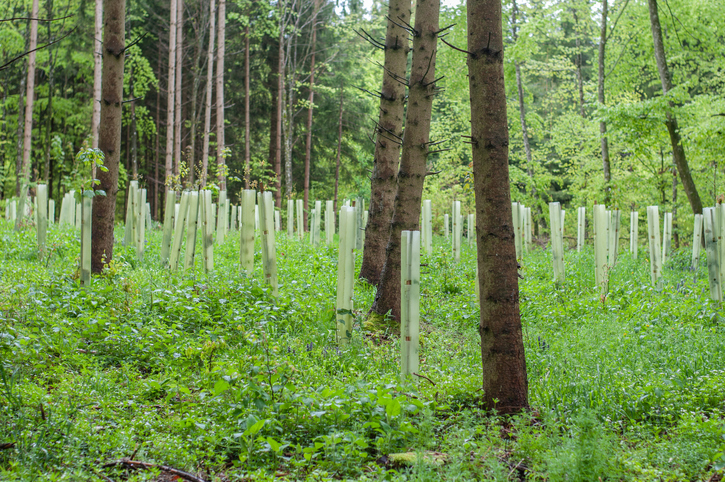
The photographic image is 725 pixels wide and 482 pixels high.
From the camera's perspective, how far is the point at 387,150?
7941 mm

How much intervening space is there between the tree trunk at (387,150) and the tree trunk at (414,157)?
0.98 meters

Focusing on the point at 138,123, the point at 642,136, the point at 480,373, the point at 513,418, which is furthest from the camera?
the point at 138,123

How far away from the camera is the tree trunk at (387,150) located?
752 centimetres

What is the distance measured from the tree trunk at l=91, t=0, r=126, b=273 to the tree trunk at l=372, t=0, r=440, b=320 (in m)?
3.82

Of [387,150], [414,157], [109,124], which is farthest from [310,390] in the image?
[109,124]

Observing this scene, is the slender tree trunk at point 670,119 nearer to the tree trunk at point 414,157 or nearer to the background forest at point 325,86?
the background forest at point 325,86

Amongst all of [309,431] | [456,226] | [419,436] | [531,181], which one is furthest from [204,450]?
[531,181]

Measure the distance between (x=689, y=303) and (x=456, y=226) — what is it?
5096 millimetres

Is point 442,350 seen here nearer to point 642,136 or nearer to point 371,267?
point 371,267

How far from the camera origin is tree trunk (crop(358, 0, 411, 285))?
7.52 m

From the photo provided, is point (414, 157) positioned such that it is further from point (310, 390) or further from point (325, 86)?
point (325, 86)

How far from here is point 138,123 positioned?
24.5 meters

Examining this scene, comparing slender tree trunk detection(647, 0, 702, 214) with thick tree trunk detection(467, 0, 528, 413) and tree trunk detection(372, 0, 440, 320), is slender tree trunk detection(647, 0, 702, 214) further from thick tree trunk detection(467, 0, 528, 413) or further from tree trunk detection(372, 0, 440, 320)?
thick tree trunk detection(467, 0, 528, 413)

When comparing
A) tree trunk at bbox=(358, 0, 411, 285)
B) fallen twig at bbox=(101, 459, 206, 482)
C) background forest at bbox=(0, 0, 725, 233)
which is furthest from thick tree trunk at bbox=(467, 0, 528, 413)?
background forest at bbox=(0, 0, 725, 233)
